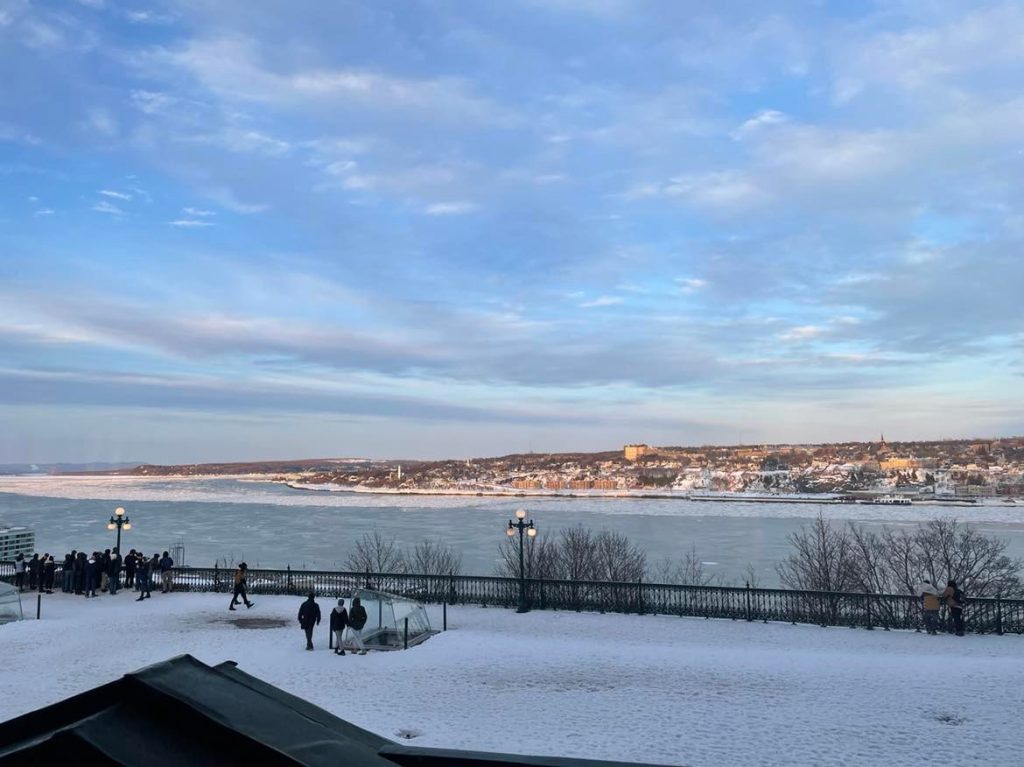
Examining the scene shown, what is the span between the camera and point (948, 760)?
870 centimetres

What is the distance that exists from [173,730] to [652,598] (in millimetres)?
22526

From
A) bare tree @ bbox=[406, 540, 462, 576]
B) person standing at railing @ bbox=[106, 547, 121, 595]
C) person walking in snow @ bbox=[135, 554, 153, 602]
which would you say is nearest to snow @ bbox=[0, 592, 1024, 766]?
person walking in snow @ bbox=[135, 554, 153, 602]

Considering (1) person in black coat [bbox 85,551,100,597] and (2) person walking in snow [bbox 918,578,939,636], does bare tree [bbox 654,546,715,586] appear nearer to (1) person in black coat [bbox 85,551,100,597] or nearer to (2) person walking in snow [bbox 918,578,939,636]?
(2) person walking in snow [bbox 918,578,939,636]

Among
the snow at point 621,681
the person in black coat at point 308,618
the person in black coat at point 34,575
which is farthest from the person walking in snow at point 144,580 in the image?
the person in black coat at point 308,618

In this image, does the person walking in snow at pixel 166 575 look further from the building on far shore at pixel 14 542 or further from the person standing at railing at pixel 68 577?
the building on far shore at pixel 14 542

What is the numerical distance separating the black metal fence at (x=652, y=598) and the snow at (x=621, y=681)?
4.09 ft

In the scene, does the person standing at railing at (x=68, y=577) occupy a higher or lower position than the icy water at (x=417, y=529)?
higher

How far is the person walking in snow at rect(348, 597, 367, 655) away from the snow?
71 centimetres

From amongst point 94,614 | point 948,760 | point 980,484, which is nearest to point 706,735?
point 948,760

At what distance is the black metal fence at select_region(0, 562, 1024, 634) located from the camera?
60.3 ft

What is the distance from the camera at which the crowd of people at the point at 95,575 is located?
21766 millimetres

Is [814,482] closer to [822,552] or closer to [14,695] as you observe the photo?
[822,552]

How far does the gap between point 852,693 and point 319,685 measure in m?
8.35

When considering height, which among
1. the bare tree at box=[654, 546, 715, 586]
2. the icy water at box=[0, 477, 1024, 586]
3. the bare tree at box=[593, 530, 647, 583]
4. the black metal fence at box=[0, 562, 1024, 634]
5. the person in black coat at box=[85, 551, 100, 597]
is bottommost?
the icy water at box=[0, 477, 1024, 586]
